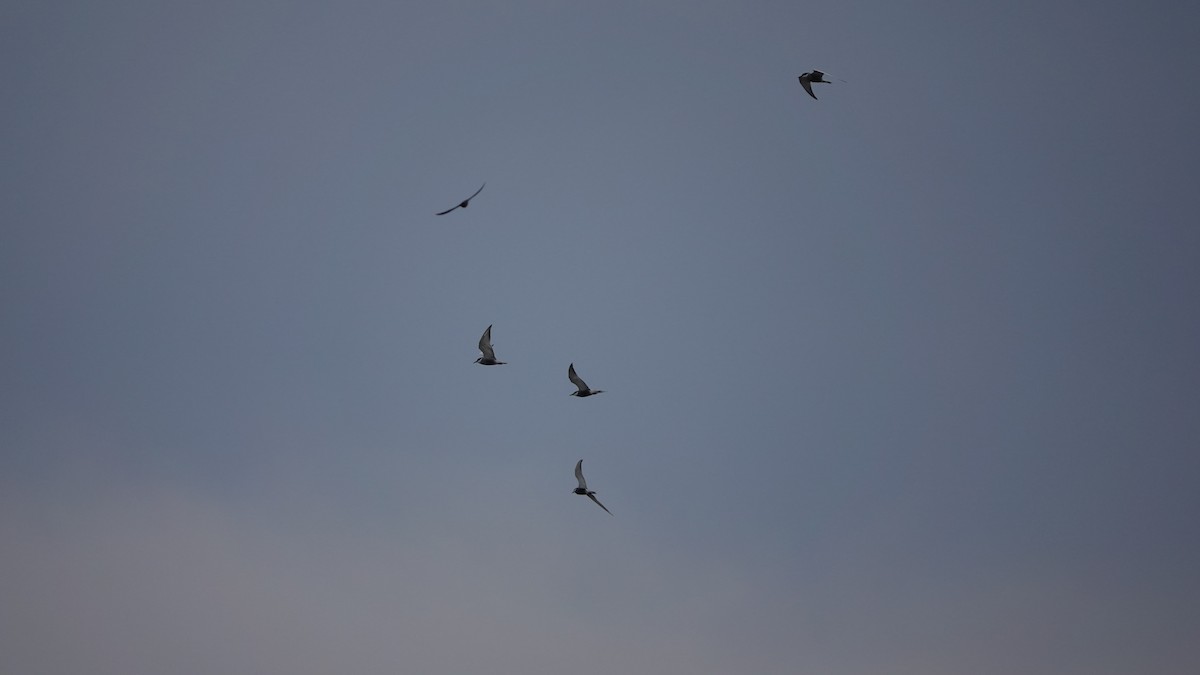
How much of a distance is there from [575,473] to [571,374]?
840 centimetres

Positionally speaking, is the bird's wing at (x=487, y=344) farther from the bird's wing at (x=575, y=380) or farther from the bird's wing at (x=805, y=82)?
the bird's wing at (x=805, y=82)

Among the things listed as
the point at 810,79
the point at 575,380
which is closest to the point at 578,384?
the point at 575,380

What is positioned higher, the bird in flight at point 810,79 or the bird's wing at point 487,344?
the bird in flight at point 810,79

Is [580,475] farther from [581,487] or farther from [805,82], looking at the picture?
[805,82]

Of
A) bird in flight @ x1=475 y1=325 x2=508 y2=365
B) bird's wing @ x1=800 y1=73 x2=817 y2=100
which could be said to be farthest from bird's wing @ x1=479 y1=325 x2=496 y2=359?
bird's wing @ x1=800 y1=73 x2=817 y2=100

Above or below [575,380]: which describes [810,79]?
above

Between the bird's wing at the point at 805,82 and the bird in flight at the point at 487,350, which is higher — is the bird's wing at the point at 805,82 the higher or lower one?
the higher one

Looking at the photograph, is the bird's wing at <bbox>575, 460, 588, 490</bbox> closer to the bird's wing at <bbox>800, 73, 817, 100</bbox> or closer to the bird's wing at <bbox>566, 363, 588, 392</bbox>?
the bird's wing at <bbox>566, 363, 588, 392</bbox>

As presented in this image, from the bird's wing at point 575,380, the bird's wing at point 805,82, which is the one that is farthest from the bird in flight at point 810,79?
the bird's wing at point 575,380

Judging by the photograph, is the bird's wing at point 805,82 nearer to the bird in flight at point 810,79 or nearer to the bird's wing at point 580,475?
the bird in flight at point 810,79

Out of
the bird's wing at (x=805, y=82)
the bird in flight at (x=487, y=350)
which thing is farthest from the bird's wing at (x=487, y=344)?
the bird's wing at (x=805, y=82)

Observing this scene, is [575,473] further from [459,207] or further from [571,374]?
[459,207]

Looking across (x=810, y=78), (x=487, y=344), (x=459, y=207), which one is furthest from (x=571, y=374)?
(x=810, y=78)

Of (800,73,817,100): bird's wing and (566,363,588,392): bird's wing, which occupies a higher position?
(800,73,817,100): bird's wing
